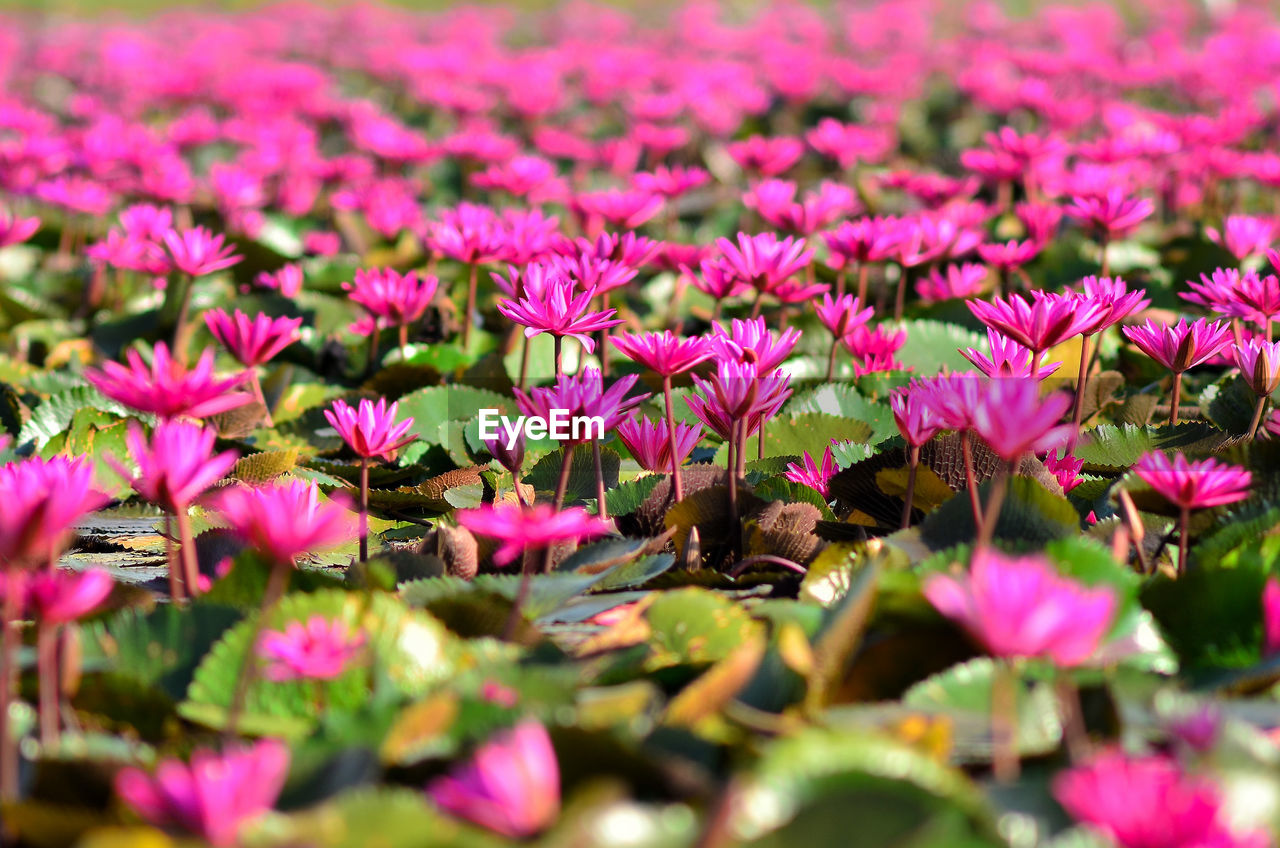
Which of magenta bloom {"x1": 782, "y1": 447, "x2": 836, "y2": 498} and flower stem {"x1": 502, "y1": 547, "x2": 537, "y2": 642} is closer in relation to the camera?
flower stem {"x1": 502, "y1": 547, "x2": 537, "y2": 642}

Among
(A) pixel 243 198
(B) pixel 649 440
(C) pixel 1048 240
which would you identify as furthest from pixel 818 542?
(A) pixel 243 198

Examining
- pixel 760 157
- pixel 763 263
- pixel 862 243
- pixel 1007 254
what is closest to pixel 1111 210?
pixel 1007 254

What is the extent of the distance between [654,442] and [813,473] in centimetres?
29

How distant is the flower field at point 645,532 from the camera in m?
1.01

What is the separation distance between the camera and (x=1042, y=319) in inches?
74.7

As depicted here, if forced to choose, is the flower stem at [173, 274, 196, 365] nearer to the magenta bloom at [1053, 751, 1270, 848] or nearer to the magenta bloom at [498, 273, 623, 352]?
the magenta bloom at [498, 273, 623, 352]

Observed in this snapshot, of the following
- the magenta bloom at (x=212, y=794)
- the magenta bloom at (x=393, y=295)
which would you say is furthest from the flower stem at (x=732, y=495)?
the magenta bloom at (x=393, y=295)

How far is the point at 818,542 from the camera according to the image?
1.96 meters

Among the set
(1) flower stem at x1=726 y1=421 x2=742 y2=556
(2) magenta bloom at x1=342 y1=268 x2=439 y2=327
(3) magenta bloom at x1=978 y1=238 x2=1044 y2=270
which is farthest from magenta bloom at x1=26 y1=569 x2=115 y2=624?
(3) magenta bloom at x1=978 y1=238 x2=1044 y2=270

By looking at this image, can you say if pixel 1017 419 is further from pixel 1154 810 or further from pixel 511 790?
pixel 511 790

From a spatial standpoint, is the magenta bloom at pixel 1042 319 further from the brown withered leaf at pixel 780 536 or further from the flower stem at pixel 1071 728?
the flower stem at pixel 1071 728

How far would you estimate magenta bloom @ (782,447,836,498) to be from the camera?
87.6 inches

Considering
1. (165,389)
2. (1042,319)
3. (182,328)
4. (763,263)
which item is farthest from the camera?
(182,328)

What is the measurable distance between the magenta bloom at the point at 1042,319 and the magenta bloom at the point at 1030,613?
94cm
